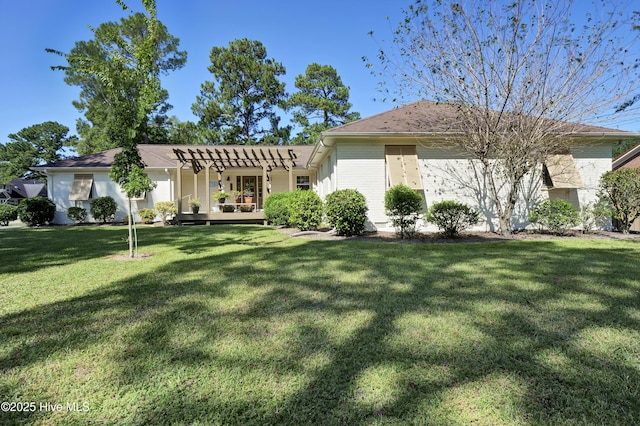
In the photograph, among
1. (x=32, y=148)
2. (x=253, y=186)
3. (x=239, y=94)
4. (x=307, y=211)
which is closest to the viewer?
(x=307, y=211)

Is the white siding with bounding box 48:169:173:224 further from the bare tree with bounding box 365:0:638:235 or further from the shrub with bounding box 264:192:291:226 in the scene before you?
the bare tree with bounding box 365:0:638:235

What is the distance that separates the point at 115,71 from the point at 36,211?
13310mm

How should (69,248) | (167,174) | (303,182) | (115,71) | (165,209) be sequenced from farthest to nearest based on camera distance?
(303,182) < (167,174) < (165,209) < (69,248) < (115,71)

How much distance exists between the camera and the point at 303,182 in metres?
21.1

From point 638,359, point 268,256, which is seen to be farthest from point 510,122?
point 638,359

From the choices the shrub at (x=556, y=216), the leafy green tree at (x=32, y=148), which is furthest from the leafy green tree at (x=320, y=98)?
the leafy green tree at (x=32, y=148)

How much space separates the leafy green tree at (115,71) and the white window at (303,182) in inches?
339

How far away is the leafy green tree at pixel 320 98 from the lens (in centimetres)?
3020

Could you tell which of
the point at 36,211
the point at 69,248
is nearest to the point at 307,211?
the point at 69,248

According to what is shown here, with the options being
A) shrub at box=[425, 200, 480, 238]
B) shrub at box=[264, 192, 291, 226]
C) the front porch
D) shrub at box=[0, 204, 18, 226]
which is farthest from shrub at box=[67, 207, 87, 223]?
shrub at box=[425, 200, 480, 238]

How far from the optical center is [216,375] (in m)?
2.35

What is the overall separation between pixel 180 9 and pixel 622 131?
14866mm

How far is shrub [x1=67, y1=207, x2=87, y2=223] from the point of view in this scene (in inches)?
637

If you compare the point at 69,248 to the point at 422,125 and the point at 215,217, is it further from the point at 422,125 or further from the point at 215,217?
the point at 422,125
